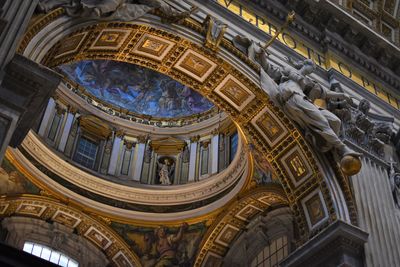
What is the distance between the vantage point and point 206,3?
442 inches

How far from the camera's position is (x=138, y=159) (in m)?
16.2

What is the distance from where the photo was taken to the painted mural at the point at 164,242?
14414mm

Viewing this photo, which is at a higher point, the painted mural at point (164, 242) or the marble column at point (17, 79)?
the painted mural at point (164, 242)

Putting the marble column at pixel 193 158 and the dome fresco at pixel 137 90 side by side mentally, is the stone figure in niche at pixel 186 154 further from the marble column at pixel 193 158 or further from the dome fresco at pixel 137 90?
the dome fresco at pixel 137 90

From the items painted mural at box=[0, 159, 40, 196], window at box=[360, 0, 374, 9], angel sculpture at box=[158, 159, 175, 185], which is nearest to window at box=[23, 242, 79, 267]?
painted mural at box=[0, 159, 40, 196]

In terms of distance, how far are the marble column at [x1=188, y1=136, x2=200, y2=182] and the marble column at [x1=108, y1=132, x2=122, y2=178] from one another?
5.96 feet

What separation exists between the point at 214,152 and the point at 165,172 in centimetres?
133

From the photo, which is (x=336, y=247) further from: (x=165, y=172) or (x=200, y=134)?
(x=200, y=134)

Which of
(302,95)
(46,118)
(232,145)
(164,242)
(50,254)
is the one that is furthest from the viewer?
(232,145)

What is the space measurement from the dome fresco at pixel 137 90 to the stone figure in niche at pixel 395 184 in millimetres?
6691

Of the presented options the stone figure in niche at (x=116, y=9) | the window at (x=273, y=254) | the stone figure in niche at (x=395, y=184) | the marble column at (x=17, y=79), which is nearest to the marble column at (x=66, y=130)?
the window at (x=273, y=254)

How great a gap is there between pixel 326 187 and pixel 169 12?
12.2 feet

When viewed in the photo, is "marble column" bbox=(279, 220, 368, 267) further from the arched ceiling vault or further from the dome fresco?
the dome fresco

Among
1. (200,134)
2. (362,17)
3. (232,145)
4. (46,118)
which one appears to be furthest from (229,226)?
(362,17)
